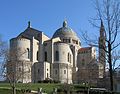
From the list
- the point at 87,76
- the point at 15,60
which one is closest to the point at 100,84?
the point at 87,76

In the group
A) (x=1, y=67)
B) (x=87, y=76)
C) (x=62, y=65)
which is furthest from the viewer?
(x=62, y=65)

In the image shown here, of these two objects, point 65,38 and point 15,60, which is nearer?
point 15,60

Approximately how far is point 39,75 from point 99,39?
209 feet

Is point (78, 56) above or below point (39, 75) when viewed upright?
above

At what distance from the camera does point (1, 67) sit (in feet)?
147

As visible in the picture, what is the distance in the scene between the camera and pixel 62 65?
86.8 metres

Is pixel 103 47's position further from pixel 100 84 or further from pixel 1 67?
pixel 100 84

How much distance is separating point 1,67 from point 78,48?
202ft

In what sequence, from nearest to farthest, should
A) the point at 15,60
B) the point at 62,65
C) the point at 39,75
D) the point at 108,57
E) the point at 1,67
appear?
the point at 108,57 → the point at 1,67 → the point at 15,60 → the point at 39,75 → the point at 62,65

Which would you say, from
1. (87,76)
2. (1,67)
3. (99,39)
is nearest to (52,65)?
(87,76)

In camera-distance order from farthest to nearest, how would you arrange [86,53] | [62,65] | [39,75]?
1. [86,53]
2. [62,65]
3. [39,75]

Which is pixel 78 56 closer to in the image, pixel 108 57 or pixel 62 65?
pixel 62 65

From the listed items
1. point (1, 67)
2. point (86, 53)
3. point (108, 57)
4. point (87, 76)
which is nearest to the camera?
point (108, 57)

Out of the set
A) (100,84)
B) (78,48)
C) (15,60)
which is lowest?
(100,84)
